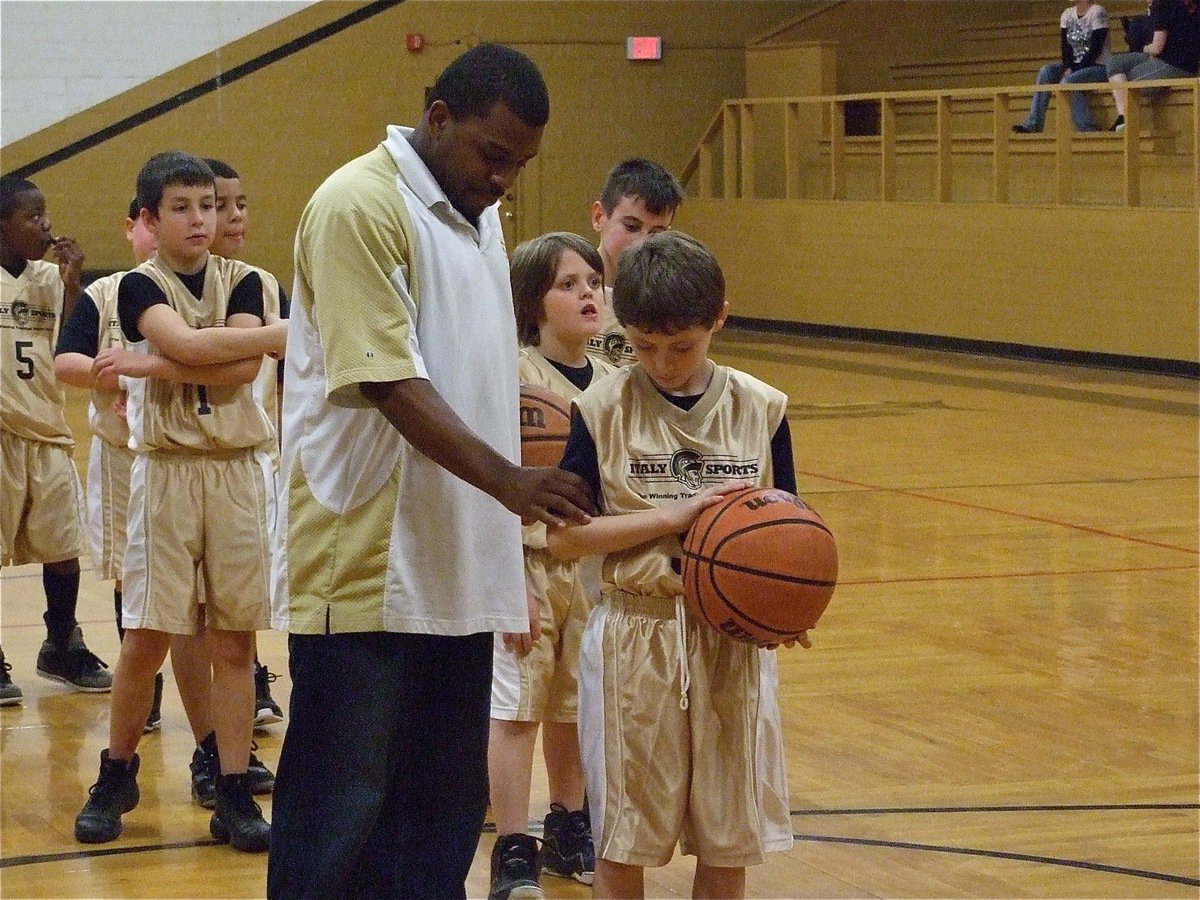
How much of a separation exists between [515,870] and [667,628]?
873 millimetres

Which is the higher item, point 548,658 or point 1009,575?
point 548,658

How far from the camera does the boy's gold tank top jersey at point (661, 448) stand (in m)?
3.05

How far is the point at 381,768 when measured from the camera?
2.70 metres

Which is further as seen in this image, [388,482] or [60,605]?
[60,605]

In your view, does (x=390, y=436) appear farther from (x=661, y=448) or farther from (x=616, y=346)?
(x=616, y=346)

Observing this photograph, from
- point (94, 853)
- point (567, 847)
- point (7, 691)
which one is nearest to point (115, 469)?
point (7, 691)

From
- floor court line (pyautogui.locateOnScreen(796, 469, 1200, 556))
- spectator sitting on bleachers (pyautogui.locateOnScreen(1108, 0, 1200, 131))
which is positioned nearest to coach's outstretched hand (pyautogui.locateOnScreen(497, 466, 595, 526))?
floor court line (pyautogui.locateOnScreen(796, 469, 1200, 556))

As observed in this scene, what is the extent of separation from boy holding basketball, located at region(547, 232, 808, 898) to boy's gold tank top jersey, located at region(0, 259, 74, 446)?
3.10 m

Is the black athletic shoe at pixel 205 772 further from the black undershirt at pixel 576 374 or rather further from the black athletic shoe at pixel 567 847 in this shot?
the black undershirt at pixel 576 374

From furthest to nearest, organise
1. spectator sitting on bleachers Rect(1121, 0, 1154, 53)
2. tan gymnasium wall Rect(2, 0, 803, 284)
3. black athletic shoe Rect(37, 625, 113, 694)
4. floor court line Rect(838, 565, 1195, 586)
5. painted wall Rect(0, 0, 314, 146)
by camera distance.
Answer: tan gymnasium wall Rect(2, 0, 803, 284), painted wall Rect(0, 0, 314, 146), spectator sitting on bleachers Rect(1121, 0, 1154, 53), floor court line Rect(838, 565, 1195, 586), black athletic shoe Rect(37, 625, 113, 694)

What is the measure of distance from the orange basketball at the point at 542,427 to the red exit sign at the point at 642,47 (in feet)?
53.4

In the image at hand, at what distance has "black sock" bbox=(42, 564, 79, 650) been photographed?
18.7 feet

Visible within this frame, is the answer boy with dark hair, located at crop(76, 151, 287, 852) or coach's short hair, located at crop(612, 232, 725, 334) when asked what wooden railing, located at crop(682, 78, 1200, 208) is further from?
coach's short hair, located at crop(612, 232, 725, 334)

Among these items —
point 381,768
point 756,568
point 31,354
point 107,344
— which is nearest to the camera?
point 381,768
